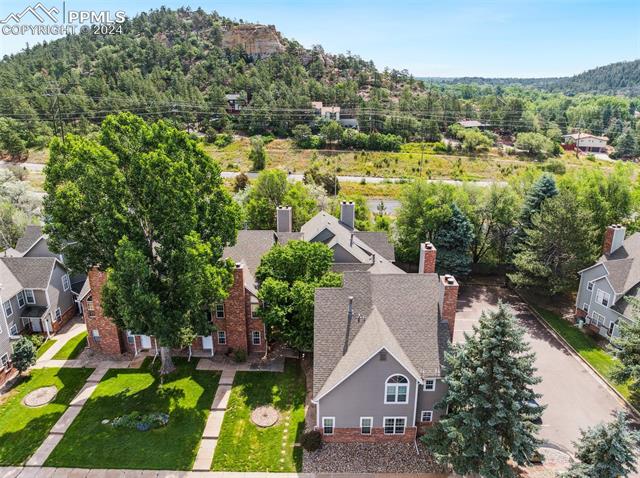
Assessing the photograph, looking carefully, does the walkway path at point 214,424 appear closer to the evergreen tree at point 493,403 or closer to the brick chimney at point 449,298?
the evergreen tree at point 493,403

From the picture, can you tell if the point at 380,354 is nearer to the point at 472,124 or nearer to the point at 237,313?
the point at 237,313

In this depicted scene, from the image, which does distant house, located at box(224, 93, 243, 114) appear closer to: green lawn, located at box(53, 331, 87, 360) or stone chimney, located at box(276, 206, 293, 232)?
stone chimney, located at box(276, 206, 293, 232)

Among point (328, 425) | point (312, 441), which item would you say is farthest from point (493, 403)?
point (312, 441)

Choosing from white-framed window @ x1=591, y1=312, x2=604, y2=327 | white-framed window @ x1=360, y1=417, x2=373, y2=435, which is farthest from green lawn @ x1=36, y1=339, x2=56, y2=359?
white-framed window @ x1=591, y1=312, x2=604, y2=327

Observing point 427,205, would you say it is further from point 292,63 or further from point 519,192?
point 292,63

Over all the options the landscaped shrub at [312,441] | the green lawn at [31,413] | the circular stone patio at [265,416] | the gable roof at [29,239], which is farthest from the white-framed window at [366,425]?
the gable roof at [29,239]

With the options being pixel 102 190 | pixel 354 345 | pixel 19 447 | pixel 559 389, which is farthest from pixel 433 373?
pixel 19 447
